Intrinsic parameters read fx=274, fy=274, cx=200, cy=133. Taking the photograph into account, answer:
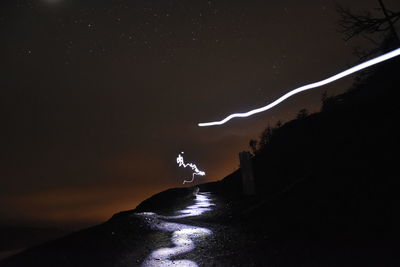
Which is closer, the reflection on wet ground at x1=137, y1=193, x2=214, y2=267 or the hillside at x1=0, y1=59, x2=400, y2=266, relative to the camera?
the hillside at x1=0, y1=59, x2=400, y2=266

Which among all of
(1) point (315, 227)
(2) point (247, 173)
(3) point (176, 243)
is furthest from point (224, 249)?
(2) point (247, 173)

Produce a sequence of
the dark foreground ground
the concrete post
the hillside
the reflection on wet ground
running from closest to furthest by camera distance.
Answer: the dark foreground ground
the hillside
the reflection on wet ground
the concrete post

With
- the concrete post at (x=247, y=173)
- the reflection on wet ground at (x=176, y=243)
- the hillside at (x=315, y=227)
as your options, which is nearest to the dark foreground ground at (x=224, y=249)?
the hillside at (x=315, y=227)

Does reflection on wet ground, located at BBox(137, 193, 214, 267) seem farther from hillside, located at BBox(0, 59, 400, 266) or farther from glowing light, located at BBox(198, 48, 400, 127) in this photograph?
glowing light, located at BBox(198, 48, 400, 127)

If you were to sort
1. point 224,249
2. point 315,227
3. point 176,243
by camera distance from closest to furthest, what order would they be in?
1. point 224,249
2. point 315,227
3. point 176,243

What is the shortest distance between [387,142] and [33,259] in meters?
10.1

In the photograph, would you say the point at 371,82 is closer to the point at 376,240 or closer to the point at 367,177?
the point at 367,177

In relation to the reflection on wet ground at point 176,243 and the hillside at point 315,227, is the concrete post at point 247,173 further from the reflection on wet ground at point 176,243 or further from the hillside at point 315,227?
the reflection on wet ground at point 176,243

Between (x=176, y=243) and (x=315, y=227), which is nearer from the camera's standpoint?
(x=315, y=227)

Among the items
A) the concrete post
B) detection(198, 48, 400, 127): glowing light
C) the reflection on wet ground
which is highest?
detection(198, 48, 400, 127): glowing light

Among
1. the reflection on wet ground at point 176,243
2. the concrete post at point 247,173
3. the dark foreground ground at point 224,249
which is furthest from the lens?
the concrete post at point 247,173

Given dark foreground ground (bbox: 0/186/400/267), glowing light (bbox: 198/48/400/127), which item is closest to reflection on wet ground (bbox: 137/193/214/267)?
dark foreground ground (bbox: 0/186/400/267)

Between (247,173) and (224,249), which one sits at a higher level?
(247,173)

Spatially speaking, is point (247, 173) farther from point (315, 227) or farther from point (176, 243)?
point (315, 227)
